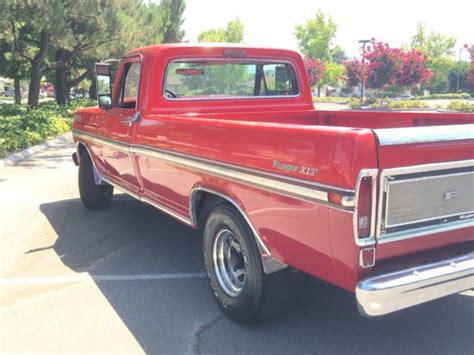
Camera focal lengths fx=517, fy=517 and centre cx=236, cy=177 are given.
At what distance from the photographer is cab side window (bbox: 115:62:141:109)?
516 cm

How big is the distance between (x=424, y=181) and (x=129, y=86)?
348 centimetres

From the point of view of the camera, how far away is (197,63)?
5.24 m

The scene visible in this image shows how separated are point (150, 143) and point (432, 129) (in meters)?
2.53

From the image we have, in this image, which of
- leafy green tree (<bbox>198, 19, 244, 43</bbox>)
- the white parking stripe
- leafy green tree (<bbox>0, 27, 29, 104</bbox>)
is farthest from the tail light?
leafy green tree (<bbox>198, 19, 244, 43</bbox>)

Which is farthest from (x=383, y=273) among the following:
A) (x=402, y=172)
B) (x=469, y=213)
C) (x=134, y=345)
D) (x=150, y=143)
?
(x=150, y=143)

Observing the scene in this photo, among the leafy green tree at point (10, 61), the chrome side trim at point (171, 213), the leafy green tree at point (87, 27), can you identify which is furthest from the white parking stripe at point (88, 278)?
the leafy green tree at point (10, 61)

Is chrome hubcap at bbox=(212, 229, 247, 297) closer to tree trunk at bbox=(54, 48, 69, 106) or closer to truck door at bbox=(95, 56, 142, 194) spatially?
truck door at bbox=(95, 56, 142, 194)

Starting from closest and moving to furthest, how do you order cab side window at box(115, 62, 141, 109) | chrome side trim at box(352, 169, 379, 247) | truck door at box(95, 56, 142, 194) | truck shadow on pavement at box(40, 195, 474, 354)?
chrome side trim at box(352, 169, 379, 247) → truck shadow on pavement at box(40, 195, 474, 354) → truck door at box(95, 56, 142, 194) → cab side window at box(115, 62, 141, 109)

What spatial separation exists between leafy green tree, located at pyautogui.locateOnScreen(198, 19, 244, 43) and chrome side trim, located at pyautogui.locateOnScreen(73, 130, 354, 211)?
191 ft

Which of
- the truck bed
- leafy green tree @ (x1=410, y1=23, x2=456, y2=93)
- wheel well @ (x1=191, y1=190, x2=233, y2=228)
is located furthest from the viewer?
leafy green tree @ (x1=410, y1=23, x2=456, y2=93)

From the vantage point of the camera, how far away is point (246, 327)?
3604mm

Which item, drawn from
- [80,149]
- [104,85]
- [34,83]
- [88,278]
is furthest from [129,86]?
[34,83]

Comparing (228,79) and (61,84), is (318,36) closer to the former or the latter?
(61,84)

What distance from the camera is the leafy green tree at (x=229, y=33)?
2399 inches
